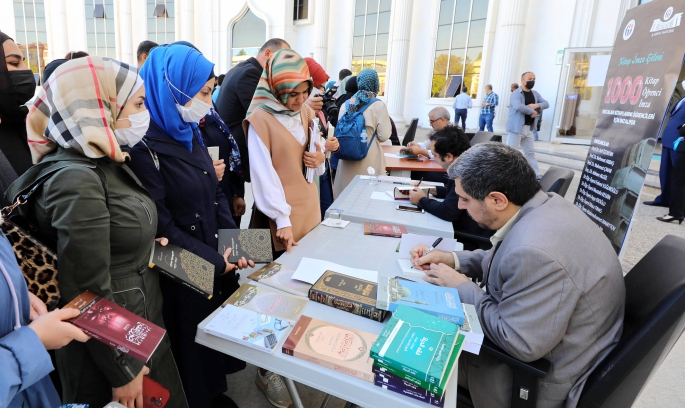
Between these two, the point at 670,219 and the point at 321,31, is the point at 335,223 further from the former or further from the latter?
the point at 321,31

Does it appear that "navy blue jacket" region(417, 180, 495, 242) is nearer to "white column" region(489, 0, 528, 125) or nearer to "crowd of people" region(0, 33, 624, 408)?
"crowd of people" region(0, 33, 624, 408)

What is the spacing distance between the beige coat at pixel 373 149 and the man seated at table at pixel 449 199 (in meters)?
0.66

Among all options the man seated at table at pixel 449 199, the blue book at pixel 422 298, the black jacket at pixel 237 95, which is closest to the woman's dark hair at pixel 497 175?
the blue book at pixel 422 298

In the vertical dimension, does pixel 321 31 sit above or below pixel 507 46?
above

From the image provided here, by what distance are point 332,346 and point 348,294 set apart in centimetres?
24

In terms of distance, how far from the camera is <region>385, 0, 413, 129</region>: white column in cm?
1229

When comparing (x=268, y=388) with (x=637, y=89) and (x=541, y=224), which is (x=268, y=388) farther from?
(x=637, y=89)

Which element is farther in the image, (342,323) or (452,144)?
(452,144)

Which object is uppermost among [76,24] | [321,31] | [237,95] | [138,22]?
[138,22]

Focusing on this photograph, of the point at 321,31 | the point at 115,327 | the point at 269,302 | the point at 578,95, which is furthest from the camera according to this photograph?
the point at 321,31

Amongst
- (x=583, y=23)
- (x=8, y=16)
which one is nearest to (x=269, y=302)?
(x=583, y=23)

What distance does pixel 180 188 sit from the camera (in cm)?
140

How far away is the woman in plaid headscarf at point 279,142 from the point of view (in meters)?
1.81

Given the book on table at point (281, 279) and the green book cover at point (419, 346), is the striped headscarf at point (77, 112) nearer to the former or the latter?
the book on table at point (281, 279)
